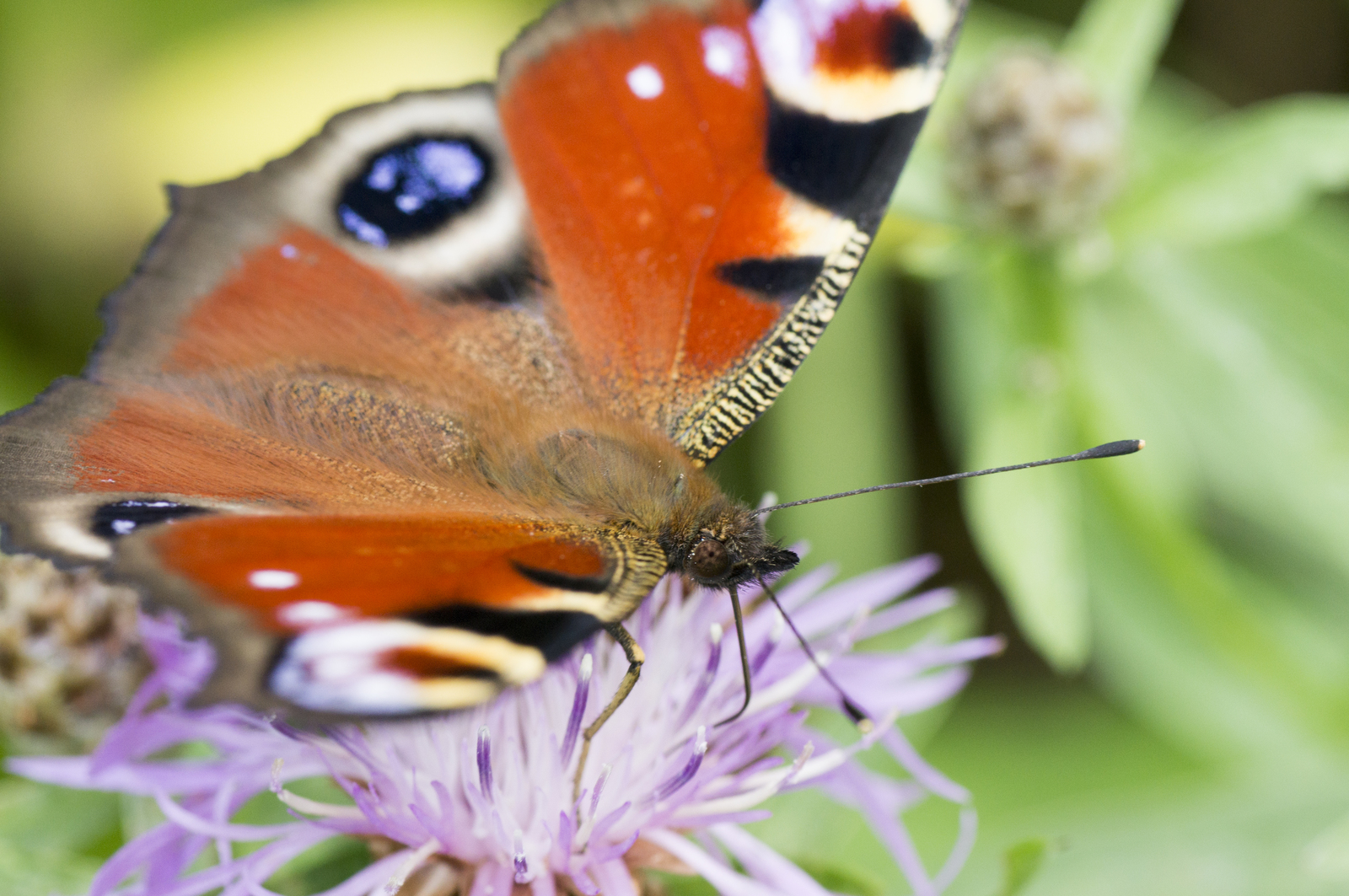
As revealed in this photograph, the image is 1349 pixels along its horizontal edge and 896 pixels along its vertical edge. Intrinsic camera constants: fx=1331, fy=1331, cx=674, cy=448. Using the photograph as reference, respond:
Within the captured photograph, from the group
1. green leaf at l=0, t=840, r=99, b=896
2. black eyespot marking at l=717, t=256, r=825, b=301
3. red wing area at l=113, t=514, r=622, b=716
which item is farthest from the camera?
black eyespot marking at l=717, t=256, r=825, b=301

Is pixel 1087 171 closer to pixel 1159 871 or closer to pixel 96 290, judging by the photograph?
pixel 1159 871

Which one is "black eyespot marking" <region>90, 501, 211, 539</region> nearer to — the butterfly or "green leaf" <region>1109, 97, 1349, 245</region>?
the butterfly

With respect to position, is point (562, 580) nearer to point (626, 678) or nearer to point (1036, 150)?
point (626, 678)

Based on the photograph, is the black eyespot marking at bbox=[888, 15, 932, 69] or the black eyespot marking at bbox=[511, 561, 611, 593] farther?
the black eyespot marking at bbox=[888, 15, 932, 69]

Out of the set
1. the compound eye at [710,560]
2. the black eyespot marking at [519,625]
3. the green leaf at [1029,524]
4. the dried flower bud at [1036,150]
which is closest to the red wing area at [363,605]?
the black eyespot marking at [519,625]

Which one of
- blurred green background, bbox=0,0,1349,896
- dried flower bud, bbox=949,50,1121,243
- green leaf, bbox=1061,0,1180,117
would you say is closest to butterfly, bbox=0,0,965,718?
blurred green background, bbox=0,0,1349,896
